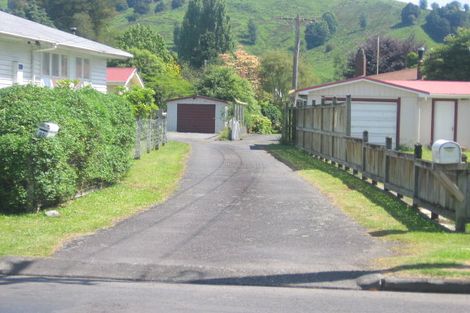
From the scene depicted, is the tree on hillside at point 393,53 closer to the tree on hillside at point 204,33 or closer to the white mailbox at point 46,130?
the tree on hillside at point 204,33

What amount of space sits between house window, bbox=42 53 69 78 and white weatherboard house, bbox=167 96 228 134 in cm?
2713

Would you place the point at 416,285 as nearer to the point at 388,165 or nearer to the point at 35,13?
the point at 388,165

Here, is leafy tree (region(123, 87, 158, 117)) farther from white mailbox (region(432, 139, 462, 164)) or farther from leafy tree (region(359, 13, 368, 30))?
leafy tree (region(359, 13, 368, 30))

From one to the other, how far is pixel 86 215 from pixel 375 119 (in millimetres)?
20945

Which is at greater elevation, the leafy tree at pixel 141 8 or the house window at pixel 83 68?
the leafy tree at pixel 141 8

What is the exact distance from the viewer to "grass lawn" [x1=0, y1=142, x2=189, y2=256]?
1058cm

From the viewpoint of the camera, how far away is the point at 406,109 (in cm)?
3272

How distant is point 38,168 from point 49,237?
2.29 meters

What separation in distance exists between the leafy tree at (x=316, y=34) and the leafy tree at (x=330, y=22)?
1516 mm

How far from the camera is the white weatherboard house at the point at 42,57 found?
22.8 m

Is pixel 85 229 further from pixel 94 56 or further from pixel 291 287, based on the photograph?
pixel 94 56

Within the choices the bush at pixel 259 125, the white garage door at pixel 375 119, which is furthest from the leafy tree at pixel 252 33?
the white garage door at pixel 375 119

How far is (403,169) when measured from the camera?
15070 millimetres

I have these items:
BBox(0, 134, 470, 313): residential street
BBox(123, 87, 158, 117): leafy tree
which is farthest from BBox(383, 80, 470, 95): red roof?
BBox(0, 134, 470, 313): residential street
